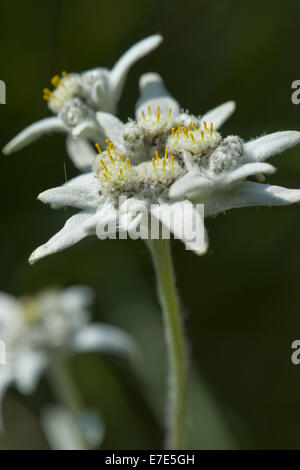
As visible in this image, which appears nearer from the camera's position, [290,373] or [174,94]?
[290,373]

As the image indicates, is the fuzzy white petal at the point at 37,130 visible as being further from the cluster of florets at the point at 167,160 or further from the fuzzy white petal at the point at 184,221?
the fuzzy white petal at the point at 184,221

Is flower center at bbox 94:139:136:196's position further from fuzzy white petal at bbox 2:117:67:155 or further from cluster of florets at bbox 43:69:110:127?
fuzzy white petal at bbox 2:117:67:155

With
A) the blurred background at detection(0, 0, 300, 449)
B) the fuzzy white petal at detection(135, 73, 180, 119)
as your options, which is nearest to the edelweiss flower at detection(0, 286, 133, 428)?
the blurred background at detection(0, 0, 300, 449)

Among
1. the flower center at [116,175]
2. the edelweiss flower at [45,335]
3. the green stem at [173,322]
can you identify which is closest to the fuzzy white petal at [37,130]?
the flower center at [116,175]

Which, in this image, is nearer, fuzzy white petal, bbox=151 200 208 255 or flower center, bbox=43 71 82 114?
fuzzy white petal, bbox=151 200 208 255

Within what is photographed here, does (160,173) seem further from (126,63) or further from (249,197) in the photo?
(126,63)
